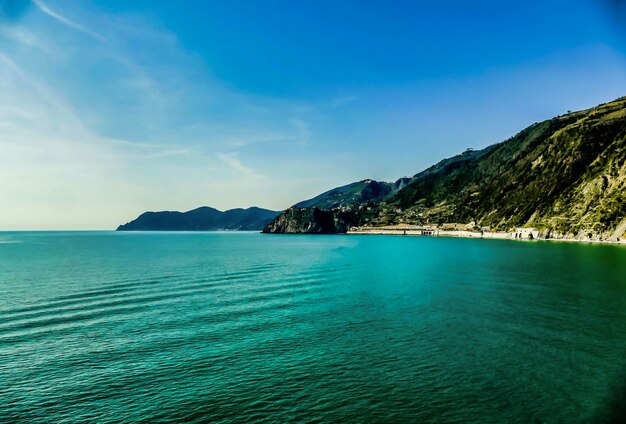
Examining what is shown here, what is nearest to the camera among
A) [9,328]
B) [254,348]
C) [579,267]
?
[254,348]

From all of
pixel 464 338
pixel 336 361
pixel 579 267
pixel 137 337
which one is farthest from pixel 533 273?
pixel 137 337

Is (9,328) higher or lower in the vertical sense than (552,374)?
higher

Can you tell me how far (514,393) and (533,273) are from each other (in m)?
71.4

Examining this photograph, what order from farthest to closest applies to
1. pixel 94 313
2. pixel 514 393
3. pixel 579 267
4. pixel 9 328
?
pixel 579 267, pixel 94 313, pixel 9 328, pixel 514 393

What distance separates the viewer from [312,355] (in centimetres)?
3325

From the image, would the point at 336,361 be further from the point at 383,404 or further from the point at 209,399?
the point at 209,399

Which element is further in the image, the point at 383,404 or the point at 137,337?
the point at 137,337

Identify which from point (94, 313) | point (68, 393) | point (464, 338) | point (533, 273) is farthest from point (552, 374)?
point (533, 273)

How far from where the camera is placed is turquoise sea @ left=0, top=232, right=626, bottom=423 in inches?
934

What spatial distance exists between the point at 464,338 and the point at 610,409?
14.8 m

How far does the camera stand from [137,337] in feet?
126

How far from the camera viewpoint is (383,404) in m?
24.1

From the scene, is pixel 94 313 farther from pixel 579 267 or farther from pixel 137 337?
Answer: pixel 579 267

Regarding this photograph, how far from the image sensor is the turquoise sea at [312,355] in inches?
934
